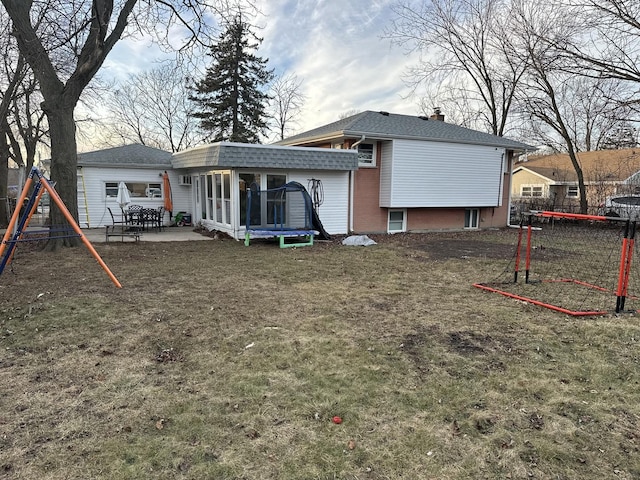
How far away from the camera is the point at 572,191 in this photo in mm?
29750

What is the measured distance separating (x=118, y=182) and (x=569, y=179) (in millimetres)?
31331

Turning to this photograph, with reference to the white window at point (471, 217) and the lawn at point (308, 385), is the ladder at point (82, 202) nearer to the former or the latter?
the lawn at point (308, 385)

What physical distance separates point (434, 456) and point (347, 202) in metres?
11.5

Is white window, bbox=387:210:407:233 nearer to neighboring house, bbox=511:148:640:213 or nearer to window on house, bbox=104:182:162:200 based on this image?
window on house, bbox=104:182:162:200

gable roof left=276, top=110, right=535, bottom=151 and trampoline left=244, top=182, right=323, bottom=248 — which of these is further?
gable roof left=276, top=110, right=535, bottom=151

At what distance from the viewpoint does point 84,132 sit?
22844 mm

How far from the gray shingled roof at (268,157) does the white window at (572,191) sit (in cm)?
2465

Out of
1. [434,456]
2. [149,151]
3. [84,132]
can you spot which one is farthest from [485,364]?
[84,132]

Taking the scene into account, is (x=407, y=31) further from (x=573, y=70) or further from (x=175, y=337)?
(x=175, y=337)

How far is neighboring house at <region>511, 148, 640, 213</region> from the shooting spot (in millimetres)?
21969

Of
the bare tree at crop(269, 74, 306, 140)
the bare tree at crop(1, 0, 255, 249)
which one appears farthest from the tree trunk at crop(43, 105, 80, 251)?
the bare tree at crop(269, 74, 306, 140)

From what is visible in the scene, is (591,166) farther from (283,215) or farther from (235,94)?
(283,215)

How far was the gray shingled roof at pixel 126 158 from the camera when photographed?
14.4 m

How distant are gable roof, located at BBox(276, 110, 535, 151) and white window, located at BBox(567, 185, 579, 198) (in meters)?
16.6
